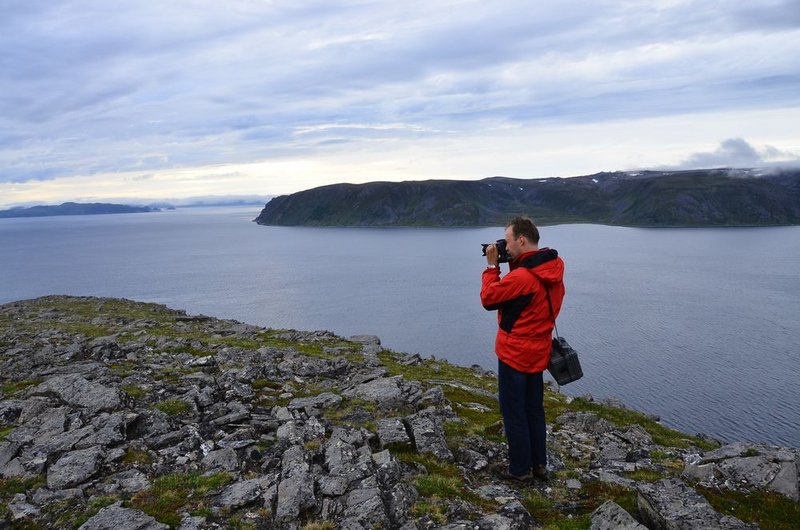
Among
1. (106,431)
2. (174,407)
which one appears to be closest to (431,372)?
(174,407)

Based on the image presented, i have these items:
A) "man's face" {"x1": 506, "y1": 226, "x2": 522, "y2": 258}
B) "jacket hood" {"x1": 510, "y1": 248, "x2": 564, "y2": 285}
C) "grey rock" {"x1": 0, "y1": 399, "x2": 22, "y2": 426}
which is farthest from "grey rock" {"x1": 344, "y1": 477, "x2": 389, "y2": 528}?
"grey rock" {"x1": 0, "y1": 399, "x2": 22, "y2": 426}

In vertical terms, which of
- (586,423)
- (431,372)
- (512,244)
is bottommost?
(431,372)

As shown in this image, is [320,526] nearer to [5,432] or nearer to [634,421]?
[5,432]

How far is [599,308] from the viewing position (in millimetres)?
91938

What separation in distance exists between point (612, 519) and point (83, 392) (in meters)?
14.4

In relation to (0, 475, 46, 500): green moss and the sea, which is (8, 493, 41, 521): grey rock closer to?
(0, 475, 46, 500): green moss

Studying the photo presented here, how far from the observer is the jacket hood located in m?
9.01

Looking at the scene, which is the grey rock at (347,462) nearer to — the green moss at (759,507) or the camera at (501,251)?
the camera at (501,251)

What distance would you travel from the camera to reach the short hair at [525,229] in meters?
9.13

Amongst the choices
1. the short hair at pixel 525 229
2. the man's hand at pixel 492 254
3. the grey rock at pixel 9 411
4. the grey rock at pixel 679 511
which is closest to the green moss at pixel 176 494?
the man's hand at pixel 492 254

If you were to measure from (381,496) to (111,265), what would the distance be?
18633 centimetres

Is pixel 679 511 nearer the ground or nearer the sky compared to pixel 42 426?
nearer the ground

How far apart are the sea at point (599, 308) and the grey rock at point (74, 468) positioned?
4636 cm

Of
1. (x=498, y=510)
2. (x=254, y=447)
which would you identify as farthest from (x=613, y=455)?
(x=254, y=447)
